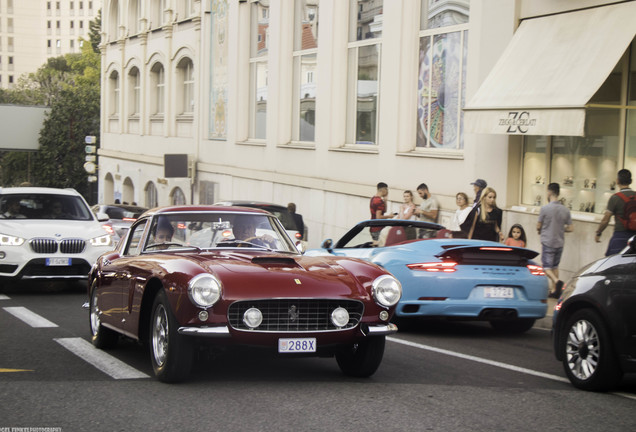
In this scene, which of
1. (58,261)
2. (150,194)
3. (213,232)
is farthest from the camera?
(150,194)

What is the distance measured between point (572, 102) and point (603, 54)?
915 mm

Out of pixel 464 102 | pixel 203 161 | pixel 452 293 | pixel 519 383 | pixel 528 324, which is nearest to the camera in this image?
pixel 519 383

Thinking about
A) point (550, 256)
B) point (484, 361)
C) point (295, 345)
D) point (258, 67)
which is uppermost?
point (258, 67)

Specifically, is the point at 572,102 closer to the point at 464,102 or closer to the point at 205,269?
the point at 464,102

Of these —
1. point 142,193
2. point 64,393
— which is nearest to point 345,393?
point 64,393

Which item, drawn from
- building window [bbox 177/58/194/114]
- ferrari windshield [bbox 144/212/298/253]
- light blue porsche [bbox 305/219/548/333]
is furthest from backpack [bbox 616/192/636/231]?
building window [bbox 177/58/194/114]

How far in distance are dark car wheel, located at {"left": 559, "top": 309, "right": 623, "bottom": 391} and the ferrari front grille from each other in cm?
180

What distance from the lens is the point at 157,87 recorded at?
45281 mm

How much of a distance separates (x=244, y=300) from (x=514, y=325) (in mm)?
5858

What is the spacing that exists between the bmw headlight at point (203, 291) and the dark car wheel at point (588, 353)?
9.52ft

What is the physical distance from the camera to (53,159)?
207ft

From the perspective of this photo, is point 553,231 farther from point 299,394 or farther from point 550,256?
point 299,394

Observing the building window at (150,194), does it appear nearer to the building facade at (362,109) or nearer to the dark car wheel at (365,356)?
the building facade at (362,109)

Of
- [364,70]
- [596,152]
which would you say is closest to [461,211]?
[596,152]
